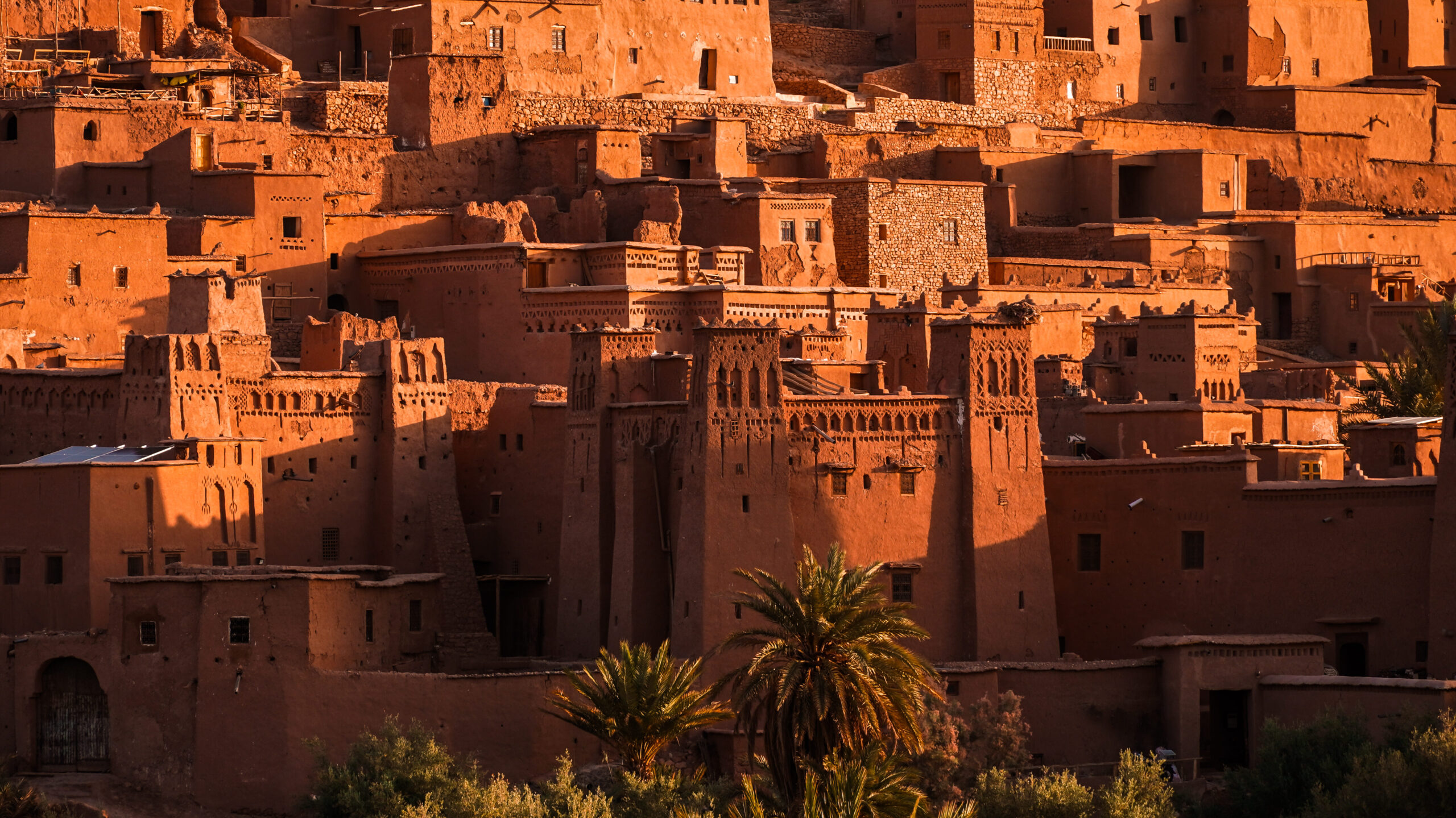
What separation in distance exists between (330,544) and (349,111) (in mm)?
13189

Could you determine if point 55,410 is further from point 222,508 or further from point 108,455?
point 222,508

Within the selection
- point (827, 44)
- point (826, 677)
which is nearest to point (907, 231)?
point (827, 44)

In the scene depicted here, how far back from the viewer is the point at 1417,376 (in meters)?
51.5

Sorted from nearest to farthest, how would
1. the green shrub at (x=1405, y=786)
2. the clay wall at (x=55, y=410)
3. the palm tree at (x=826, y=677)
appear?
1. the palm tree at (x=826, y=677)
2. the green shrub at (x=1405, y=786)
3. the clay wall at (x=55, y=410)

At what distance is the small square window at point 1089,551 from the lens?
4281 cm

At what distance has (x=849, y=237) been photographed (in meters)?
55.1

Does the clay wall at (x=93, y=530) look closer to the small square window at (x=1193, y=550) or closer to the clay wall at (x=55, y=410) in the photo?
the clay wall at (x=55, y=410)

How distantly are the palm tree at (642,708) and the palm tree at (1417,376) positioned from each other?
15.6 metres

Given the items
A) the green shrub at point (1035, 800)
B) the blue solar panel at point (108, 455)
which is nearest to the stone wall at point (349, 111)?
the blue solar panel at point (108, 455)

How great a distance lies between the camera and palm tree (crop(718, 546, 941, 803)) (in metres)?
Answer: 35.5

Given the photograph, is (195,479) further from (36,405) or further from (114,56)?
(114,56)

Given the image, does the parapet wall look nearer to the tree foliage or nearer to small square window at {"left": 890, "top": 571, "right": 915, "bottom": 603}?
small square window at {"left": 890, "top": 571, "right": 915, "bottom": 603}

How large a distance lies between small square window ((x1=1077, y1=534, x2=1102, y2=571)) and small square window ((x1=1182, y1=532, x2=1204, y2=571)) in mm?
1202

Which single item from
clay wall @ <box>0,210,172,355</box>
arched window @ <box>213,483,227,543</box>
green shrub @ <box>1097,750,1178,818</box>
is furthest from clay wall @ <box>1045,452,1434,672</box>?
clay wall @ <box>0,210,172,355</box>
